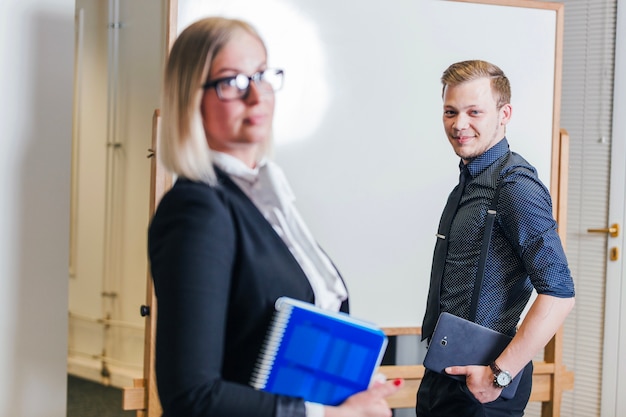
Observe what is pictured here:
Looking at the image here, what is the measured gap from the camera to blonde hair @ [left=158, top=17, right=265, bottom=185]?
1.08m

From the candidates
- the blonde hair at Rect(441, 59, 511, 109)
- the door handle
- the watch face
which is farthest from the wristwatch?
the door handle

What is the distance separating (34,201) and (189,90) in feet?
4.77

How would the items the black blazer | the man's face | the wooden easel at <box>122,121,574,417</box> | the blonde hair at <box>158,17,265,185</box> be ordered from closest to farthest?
1. the black blazer
2. the blonde hair at <box>158,17,265,185</box>
3. the man's face
4. the wooden easel at <box>122,121,574,417</box>

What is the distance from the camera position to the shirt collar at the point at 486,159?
6.27 ft

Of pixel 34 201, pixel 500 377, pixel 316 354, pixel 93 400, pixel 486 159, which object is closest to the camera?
pixel 316 354

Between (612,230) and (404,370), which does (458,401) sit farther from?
(612,230)

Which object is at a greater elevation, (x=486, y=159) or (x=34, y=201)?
(x=486, y=159)

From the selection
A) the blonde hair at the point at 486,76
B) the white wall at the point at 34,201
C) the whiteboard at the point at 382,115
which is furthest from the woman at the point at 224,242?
the white wall at the point at 34,201

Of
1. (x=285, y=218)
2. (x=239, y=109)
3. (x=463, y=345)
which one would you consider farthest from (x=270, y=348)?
(x=463, y=345)

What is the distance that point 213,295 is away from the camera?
98 cm

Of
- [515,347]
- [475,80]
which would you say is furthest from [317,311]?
[475,80]

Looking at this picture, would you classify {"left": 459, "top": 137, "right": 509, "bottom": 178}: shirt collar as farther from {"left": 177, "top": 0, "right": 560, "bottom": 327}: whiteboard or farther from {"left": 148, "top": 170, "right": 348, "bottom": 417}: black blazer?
{"left": 148, "top": 170, "right": 348, "bottom": 417}: black blazer

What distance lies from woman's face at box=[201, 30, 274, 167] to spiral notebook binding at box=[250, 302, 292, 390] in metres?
0.25

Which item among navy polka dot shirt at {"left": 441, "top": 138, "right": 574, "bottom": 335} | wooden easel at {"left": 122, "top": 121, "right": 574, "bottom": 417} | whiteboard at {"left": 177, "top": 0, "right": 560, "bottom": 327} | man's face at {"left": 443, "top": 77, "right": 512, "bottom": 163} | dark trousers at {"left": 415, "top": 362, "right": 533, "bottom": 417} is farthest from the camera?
whiteboard at {"left": 177, "top": 0, "right": 560, "bottom": 327}
